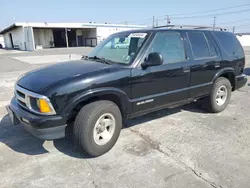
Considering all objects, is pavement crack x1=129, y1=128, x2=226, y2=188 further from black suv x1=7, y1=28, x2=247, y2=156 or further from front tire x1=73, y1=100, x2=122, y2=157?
front tire x1=73, y1=100, x2=122, y2=157

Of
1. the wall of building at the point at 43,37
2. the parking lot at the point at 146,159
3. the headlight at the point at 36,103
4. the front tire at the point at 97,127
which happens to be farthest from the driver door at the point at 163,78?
the wall of building at the point at 43,37

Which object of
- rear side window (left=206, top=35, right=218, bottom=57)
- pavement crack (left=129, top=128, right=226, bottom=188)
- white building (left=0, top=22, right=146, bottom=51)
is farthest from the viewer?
white building (left=0, top=22, right=146, bottom=51)

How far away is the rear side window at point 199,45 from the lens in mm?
4328

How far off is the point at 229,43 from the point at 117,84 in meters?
3.38

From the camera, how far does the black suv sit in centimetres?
288

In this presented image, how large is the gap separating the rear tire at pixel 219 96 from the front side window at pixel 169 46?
1.30 m

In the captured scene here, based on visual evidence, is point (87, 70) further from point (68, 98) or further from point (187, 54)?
point (187, 54)

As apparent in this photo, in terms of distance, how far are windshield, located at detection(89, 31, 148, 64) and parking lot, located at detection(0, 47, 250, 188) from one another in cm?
142

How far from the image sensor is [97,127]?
3.24 meters

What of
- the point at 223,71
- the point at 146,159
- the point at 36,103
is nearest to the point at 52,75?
the point at 36,103

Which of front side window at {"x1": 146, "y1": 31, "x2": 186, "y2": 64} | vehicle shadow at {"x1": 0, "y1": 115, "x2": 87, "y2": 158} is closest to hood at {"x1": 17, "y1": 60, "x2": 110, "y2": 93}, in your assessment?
vehicle shadow at {"x1": 0, "y1": 115, "x2": 87, "y2": 158}

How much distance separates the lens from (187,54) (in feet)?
13.7

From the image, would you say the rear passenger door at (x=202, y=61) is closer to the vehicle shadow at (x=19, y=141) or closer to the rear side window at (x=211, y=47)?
the rear side window at (x=211, y=47)

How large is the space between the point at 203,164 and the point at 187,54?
209 cm
